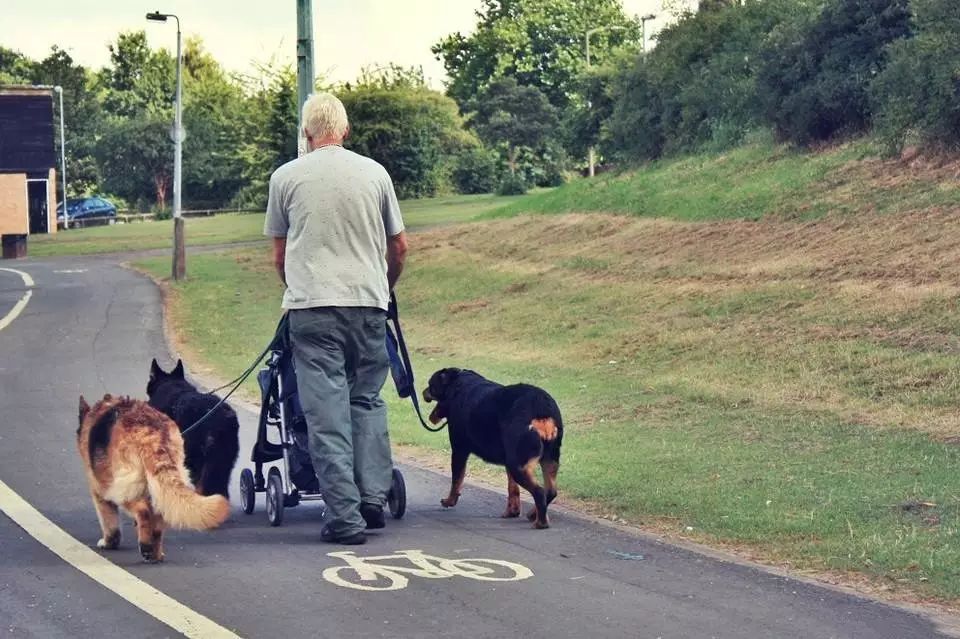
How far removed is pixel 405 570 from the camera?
304 inches

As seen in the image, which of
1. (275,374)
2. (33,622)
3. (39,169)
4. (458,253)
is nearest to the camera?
(33,622)

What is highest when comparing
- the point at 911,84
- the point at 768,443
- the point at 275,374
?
the point at 911,84

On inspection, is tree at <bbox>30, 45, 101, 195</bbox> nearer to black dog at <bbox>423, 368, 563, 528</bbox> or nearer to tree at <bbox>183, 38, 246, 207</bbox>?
tree at <bbox>183, 38, 246, 207</bbox>

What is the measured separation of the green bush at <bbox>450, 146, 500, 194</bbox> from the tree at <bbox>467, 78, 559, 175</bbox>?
1.18 meters

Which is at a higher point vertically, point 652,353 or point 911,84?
point 911,84

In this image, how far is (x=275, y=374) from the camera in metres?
9.09

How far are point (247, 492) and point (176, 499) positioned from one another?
6.86 ft

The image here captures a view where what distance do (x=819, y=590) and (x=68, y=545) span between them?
13.2 ft

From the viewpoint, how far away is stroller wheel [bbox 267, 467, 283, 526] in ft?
29.5

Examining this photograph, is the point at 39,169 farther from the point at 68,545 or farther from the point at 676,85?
the point at 68,545

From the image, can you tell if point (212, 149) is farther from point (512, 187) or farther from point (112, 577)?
point (112, 577)

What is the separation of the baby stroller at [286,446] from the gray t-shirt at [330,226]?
0.55 metres

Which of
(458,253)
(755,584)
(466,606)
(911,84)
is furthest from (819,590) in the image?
(458,253)

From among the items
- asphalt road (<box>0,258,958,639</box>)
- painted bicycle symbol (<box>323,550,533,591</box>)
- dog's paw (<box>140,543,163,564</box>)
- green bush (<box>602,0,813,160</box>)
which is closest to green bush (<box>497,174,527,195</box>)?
green bush (<box>602,0,813,160</box>)
